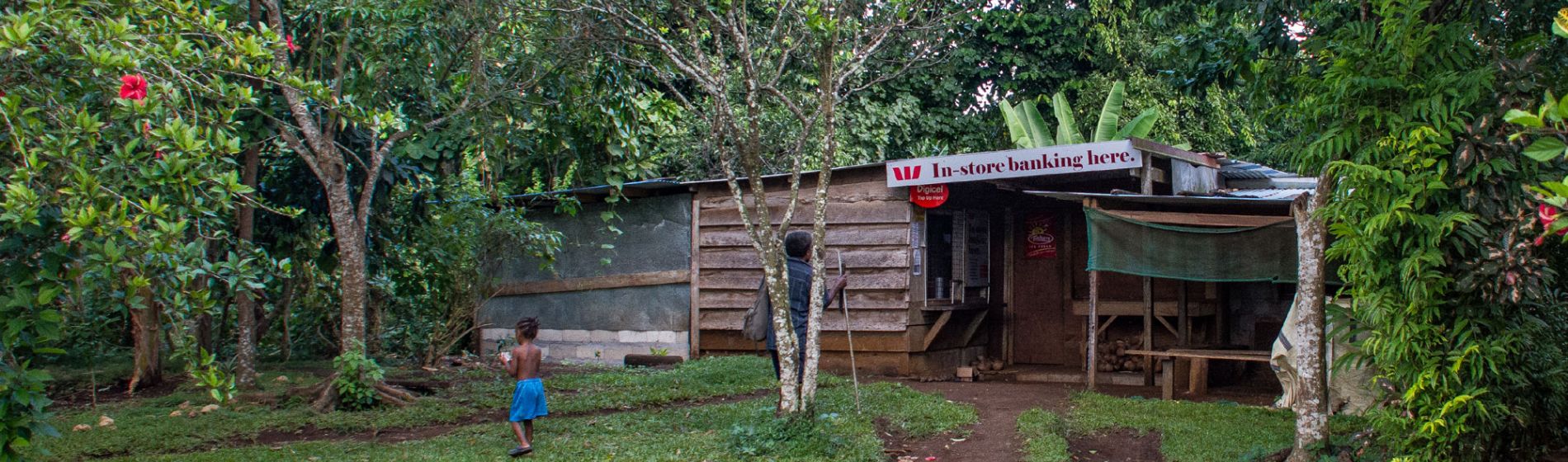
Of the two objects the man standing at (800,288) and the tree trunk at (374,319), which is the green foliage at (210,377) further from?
the tree trunk at (374,319)

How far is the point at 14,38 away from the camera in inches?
197

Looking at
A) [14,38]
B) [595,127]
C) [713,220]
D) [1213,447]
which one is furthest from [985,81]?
[14,38]

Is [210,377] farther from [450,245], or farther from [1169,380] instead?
[1169,380]

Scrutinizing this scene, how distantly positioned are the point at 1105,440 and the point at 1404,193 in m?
3.01

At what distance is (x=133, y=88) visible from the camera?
17.5ft

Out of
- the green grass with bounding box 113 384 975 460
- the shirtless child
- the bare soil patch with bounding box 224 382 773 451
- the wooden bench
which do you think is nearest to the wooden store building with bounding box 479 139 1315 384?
the wooden bench

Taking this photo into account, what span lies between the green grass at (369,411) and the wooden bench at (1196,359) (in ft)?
12.3

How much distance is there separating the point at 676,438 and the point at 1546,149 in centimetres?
564

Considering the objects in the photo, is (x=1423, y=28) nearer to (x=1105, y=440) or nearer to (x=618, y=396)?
(x=1105, y=440)

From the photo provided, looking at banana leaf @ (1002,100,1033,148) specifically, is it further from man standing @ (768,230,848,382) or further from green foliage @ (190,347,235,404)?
green foliage @ (190,347,235,404)

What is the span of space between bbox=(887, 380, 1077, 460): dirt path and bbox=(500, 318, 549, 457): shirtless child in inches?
97.1

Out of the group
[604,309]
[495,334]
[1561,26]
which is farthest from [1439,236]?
[495,334]

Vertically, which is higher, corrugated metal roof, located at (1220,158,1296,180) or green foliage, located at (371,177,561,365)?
corrugated metal roof, located at (1220,158,1296,180)

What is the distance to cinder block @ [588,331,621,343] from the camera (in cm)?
1381
